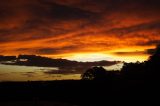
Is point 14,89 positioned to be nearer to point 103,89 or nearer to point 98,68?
point 98,68

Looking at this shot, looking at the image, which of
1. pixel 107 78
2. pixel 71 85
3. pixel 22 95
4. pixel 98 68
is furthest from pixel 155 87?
pixel 71 85

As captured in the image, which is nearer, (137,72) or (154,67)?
(154,67)

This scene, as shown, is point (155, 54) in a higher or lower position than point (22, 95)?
higher

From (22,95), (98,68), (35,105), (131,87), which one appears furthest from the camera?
(22,95)

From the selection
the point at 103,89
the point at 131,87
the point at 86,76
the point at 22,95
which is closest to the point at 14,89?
the point at 22,95

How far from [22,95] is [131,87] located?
5582 centimetres

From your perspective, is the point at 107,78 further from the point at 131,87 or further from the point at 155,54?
the point at 131,87

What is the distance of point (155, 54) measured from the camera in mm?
68438

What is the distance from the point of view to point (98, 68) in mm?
84688

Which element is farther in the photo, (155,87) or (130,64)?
(130,64)

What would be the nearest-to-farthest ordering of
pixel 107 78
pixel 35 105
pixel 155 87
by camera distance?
pixel 35 105 < pixel 155 87 < pixel 107 78

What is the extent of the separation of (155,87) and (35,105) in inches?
960

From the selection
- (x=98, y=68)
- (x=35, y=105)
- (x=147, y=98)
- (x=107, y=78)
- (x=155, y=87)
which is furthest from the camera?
(x=98, y=68)

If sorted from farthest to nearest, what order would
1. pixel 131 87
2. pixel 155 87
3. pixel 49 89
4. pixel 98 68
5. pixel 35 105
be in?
pixel 49 89, pixel 98 68, pixel 131 87, pixel 155 87, pixel 35 105
